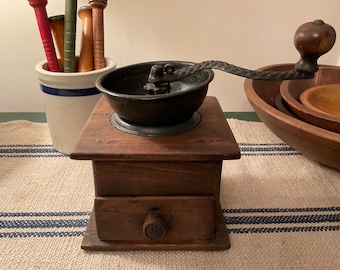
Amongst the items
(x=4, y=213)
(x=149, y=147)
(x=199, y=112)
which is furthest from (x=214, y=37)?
(x=4, y=213)

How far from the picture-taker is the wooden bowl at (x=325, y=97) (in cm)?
69

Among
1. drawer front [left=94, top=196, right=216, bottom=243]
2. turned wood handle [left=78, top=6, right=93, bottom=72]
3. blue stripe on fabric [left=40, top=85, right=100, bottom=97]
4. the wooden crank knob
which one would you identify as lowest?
drawer front [left=94, top=196, right=216, bottom=243]

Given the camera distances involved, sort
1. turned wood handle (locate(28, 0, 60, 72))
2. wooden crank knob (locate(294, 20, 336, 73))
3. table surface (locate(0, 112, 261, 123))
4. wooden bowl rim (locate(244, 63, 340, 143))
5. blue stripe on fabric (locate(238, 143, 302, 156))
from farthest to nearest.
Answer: table surface (locate(0, 112, 261, 123)) < blue stripe on fabric (locate(238, 143, 302, 156)) < turned wood handle (locate(28, 0, 60, 72)) < wooden bowl rim (locate(244, 63, 340, 143)) < wooden crank knob (locate(294, 20, 336, 73))

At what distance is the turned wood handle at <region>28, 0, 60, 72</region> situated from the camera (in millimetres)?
672

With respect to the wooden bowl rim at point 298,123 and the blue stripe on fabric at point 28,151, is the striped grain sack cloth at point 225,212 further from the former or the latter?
the wooden bowl rim at point 298,123

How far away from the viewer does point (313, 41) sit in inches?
16.1

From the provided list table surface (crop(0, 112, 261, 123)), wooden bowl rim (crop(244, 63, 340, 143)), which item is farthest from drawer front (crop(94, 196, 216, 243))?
table surface (crop(0, 112, 261, 123))

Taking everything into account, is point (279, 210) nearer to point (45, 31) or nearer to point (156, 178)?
point (156, 178)

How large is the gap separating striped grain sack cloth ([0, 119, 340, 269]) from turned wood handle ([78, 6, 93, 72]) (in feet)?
0.70

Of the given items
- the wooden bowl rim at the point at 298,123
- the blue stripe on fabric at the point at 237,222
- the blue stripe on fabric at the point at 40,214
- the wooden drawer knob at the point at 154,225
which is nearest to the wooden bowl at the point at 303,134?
the wooden bowl rim at the point at 298,123

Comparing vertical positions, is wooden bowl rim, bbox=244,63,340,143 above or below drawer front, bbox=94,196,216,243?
above

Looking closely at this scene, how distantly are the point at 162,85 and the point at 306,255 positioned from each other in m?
0.34

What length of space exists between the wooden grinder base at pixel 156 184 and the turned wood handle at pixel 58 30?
0.98 feet

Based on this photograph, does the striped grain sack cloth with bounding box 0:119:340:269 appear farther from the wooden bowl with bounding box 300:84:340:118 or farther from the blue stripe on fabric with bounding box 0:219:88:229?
the wooden bowl with bounding box 300:84:340:118
